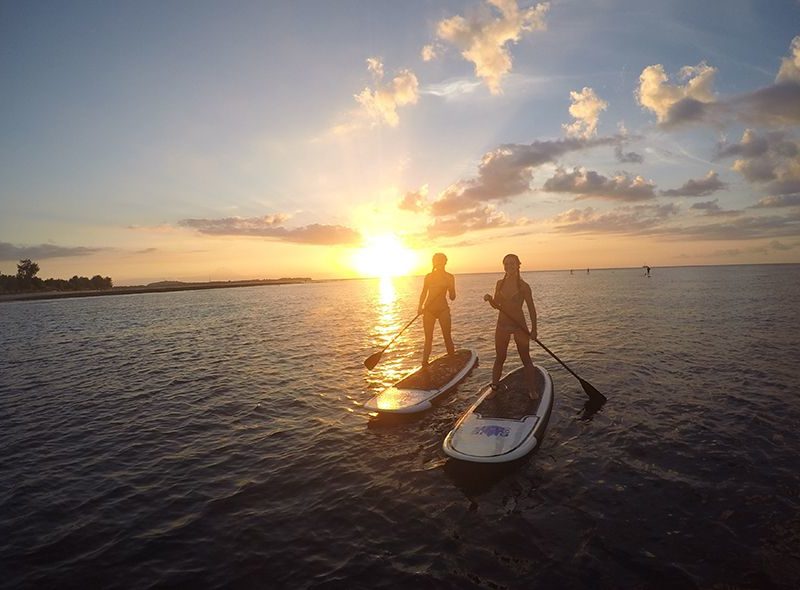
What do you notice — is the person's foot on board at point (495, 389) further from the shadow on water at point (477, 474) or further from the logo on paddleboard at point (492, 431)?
the shadow on water at point (477, 474)

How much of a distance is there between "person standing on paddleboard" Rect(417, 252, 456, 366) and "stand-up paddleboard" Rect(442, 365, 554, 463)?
3437 millimetres

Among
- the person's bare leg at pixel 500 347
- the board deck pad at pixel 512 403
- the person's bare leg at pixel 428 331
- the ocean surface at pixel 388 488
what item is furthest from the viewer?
the person's bare leg at pixel 428 331

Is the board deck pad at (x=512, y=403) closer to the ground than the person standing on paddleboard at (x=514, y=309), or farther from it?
closer to the ground

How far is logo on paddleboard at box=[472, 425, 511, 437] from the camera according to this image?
323 inches

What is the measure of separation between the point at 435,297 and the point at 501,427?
608 cm

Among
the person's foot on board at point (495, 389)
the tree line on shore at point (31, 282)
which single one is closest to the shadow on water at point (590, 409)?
the person's foot on board at point (495, 389)

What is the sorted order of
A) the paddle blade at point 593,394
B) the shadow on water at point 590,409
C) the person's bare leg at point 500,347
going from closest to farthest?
the person's bare leg at point 500,347 < the shadow on water at point 590,409 < the paddle blade at point 593,394

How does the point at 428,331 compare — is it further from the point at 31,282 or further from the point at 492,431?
the point at 31,282

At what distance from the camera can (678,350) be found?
→ 63.5 ft

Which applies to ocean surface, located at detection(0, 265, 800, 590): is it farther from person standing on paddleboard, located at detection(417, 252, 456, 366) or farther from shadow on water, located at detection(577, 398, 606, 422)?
person standing on paddleboard, located at detection(417, 252, 456, 366)

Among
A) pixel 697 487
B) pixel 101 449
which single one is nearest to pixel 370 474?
pixel 697 487

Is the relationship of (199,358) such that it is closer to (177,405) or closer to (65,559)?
(177,405)

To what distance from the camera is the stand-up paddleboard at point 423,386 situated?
1062 cm

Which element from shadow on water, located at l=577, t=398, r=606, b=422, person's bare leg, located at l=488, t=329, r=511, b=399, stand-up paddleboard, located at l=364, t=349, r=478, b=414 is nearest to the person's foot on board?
person's bare leg, located at l=488, t=329, r=511, b=399
